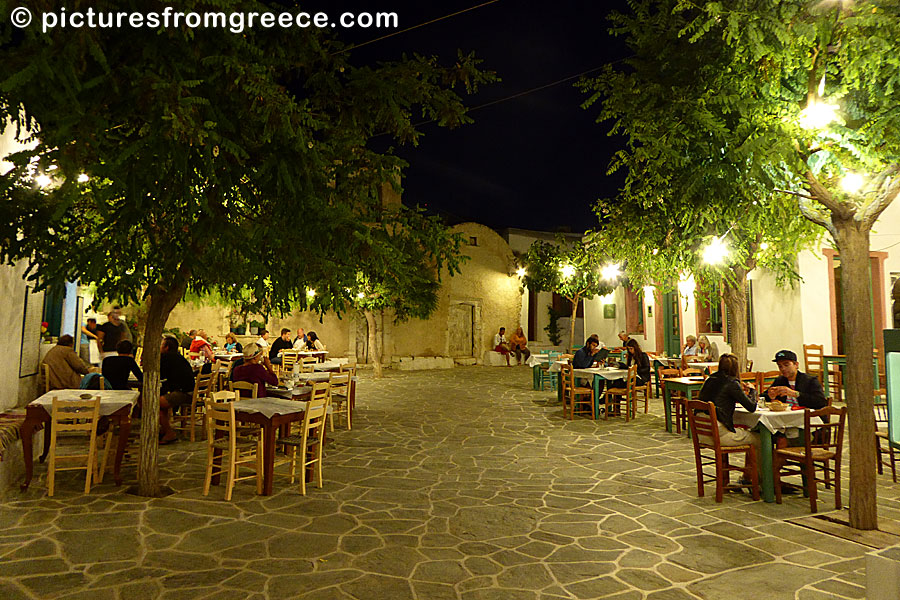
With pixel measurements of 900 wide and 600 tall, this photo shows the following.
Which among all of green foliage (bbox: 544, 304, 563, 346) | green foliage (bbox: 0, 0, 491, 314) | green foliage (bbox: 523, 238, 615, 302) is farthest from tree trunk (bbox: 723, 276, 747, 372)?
green foliage (bbox: 544, 304, 563, 346)

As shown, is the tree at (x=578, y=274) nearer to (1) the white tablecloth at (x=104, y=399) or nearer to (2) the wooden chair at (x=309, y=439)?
(2) the wooden chair at (x=309, y=439)

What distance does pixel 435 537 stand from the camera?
4.73 metres

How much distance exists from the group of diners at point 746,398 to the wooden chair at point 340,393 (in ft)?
15.7

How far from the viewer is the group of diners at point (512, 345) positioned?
24.0 metres

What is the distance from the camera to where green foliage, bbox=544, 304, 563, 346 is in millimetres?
27750

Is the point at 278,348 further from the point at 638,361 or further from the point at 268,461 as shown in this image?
the point at 268,461

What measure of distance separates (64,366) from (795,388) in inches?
377

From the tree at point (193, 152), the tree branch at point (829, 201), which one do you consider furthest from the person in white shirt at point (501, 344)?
the tree branch at point (829, 201)

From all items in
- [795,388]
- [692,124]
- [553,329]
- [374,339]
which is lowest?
[795,388]

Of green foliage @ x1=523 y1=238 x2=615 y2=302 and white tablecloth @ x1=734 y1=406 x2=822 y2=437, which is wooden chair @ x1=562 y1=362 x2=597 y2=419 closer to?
white tablecloth @ x1=734 y1=406 x2=822 y2=437

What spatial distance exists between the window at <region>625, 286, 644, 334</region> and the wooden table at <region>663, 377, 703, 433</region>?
957 centimetres

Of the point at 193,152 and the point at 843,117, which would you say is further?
the point at 843,117

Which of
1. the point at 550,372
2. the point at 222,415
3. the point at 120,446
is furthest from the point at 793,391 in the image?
the point at 550,372

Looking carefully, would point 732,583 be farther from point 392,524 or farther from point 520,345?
point 520,345
